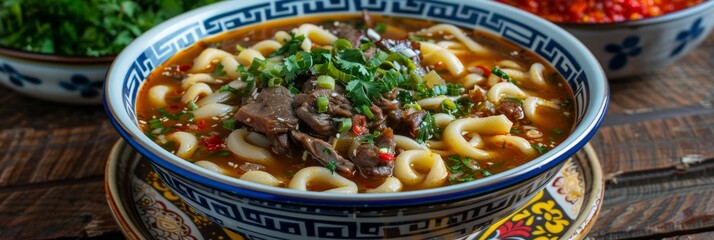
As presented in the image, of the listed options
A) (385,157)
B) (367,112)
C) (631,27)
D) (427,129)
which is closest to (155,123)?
(367,112)

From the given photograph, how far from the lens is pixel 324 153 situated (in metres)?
3.10

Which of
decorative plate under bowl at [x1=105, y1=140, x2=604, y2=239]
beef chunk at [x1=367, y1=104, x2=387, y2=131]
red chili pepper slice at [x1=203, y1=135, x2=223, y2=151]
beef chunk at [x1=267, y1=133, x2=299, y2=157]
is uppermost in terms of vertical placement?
beef chunk at [x1=367, y1=104, x2=387, y2=131]

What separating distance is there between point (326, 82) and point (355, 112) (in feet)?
0.65

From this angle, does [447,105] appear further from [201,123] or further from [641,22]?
[641,22]

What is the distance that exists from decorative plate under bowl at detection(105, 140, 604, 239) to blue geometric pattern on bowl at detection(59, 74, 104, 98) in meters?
0.93

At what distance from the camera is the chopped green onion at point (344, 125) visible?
317 cm

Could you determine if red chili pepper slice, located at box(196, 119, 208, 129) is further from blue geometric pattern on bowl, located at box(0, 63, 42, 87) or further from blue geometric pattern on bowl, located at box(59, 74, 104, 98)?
blue geometric pattern on bowl, located at box(0, 63, 42, 87)

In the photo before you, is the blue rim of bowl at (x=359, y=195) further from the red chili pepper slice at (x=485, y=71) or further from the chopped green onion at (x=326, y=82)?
the red chili pepper slice at (x=485, y=71)

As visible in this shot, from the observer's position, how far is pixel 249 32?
4.45m

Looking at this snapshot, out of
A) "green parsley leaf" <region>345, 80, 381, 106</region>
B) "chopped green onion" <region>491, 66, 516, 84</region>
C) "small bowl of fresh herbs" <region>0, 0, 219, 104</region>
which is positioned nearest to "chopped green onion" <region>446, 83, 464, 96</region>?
"chopped green onion" <region>491, 66, 516, 84</region>

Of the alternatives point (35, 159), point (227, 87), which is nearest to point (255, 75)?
point (227, 87)

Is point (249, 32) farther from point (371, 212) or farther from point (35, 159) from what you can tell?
point (371, 212)

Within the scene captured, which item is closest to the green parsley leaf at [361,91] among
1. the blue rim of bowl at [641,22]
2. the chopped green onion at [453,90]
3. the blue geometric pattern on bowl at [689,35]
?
the chopped green onion at [453,90]

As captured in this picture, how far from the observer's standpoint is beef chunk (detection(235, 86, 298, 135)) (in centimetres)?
317
